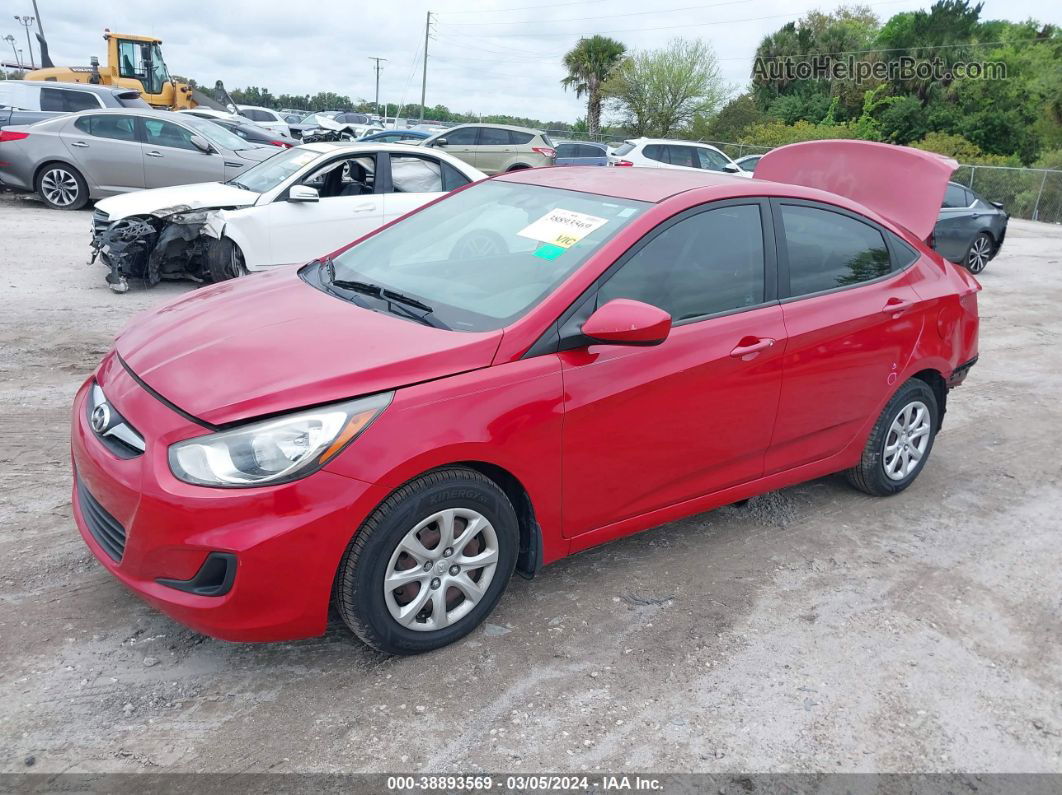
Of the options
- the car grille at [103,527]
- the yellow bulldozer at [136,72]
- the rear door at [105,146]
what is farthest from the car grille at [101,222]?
the yellow bulldozer at [136,72]

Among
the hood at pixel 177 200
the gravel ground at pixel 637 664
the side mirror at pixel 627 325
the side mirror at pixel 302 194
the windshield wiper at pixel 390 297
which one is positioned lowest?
the gravel ground at pixel 637 664

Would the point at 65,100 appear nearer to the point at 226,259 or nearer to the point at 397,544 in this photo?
the point at 226,259

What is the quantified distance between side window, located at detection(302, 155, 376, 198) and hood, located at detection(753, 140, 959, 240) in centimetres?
459

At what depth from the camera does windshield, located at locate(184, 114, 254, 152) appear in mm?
13450

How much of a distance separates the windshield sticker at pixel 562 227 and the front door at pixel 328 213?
16.9 ft

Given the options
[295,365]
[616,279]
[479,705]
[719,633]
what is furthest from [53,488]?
[719,633]

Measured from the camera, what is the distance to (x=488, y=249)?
377cm

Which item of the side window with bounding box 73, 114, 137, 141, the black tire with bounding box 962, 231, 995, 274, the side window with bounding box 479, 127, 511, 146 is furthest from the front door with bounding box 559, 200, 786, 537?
the side window with bounding box 479, 127, 511, 146

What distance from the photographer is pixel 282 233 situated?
27.3ft

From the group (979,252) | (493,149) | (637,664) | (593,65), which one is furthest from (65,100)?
(593,65)

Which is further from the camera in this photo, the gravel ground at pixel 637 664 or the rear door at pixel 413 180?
the rear door at pixel 413 180

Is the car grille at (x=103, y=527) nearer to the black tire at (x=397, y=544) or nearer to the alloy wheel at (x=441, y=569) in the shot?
the black tire at (x=397, y=544)

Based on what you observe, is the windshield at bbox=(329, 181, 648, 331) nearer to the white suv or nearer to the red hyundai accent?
the red hyundai accent

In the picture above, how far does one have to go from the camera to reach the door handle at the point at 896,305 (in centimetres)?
432
